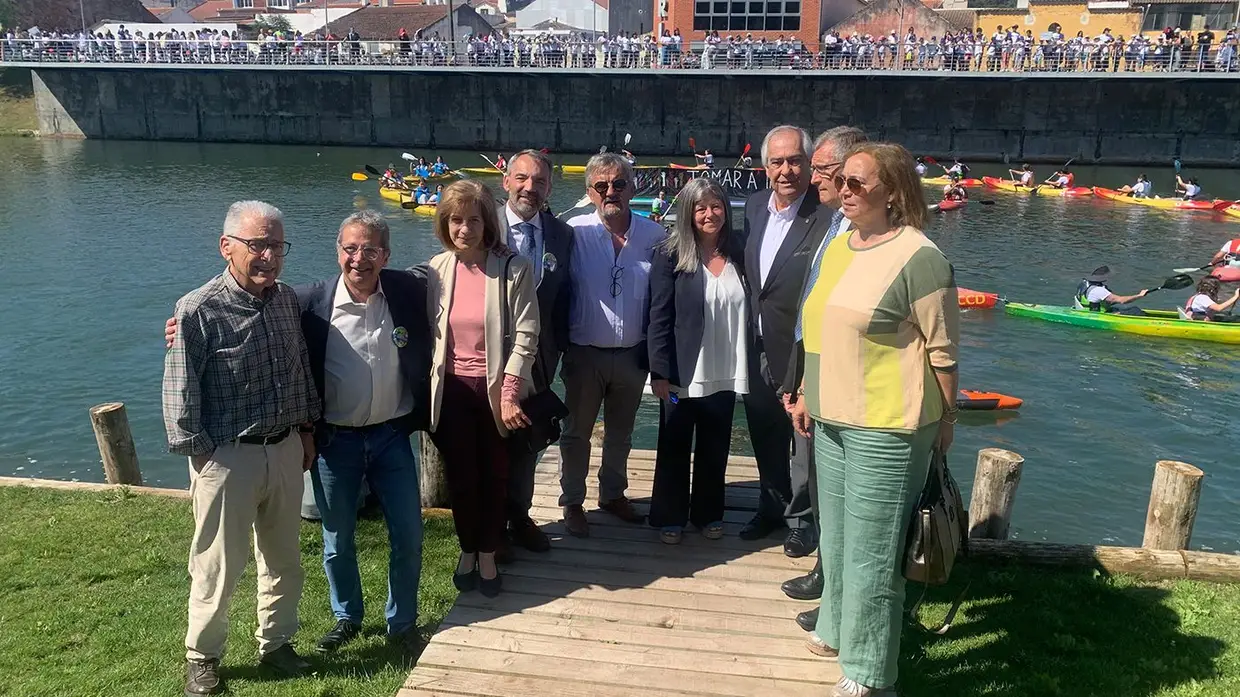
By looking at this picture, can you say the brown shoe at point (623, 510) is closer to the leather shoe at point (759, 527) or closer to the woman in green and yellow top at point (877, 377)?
the leather shoe at point (759, 527)

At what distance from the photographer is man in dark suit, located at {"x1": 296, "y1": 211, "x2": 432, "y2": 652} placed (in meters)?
4.14

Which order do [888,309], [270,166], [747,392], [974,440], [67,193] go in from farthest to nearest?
1. [270,166]
2. [67,193]
3. [974,440]
4. [747,392]
5. [888,309]

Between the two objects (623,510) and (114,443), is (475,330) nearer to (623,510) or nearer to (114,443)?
(623,510)

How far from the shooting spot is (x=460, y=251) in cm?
425

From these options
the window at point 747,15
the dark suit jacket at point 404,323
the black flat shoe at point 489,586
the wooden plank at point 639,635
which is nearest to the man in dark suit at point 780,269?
the wooden plank at point 639,635

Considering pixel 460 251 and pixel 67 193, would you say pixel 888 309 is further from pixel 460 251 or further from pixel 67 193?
pixel 67 193

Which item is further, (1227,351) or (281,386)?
(1227,351)

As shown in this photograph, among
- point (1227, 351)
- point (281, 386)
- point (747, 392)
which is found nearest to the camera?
point (281, 386)

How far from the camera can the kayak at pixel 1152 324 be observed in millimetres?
15500

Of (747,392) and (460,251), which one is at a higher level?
(460,251)

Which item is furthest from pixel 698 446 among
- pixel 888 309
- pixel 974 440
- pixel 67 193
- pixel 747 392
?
pixel 67 193

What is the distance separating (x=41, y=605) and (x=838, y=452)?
4.55m

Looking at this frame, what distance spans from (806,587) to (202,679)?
2914 mm

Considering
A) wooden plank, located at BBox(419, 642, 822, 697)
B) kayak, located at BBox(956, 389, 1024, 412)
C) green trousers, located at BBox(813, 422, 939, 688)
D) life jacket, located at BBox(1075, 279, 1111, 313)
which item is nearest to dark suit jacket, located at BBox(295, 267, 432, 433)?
wooden plank, located at BBox(419, 642, 822, 697)
